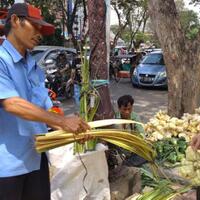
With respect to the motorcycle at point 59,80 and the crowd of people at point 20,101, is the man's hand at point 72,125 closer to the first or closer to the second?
the crowd of people at point 20,101

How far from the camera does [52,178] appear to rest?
3.50 meters

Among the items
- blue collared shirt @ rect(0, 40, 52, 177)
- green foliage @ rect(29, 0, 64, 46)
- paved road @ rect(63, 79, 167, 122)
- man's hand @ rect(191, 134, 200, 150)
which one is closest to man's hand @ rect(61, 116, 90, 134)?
blue collared shirt @ rect(0, 40, 52, 177)

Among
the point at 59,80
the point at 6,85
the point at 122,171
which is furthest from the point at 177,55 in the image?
the point at 59,80

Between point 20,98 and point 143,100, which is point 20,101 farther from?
point 143,100

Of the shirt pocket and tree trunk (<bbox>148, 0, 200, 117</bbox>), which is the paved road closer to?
tree trunk (<bbox>148, 0, 200, 117</bbox>)

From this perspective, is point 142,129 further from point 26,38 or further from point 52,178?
point 26,38

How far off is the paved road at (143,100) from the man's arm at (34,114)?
20.4 ft

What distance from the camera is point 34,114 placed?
2258 millimetres

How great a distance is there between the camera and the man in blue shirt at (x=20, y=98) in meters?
2.37

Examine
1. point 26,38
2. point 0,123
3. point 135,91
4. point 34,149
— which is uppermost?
point 26,38

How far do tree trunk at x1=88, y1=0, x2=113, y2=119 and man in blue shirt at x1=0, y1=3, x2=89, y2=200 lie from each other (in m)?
1.49

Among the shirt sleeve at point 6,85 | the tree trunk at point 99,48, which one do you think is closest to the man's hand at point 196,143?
the shirt sleeve at point 6,85

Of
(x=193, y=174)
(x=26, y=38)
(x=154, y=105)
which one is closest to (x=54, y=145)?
(x=26, y=38)

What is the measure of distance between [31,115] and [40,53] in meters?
10.4
